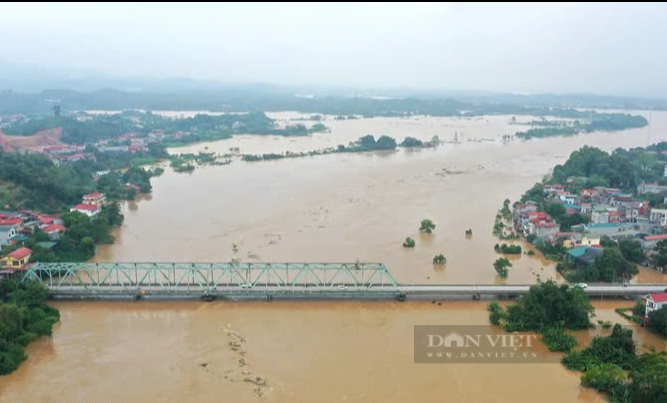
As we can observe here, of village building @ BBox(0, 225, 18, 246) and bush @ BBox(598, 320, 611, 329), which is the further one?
village building @ BBox(0, 225, 18, 246)

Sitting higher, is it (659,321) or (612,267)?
(612,267)

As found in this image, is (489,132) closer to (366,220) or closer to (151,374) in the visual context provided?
(366,220)

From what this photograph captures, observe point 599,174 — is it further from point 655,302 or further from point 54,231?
point 54,231

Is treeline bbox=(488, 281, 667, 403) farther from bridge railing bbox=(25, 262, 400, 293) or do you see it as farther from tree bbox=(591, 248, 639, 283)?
bridge railing bbox=(25, 262, 400, 293)

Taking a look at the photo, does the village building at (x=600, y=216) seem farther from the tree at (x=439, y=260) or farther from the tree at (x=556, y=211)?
the tree at (x=439, y=260)

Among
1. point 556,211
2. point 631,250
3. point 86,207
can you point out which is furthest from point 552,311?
point 86,207

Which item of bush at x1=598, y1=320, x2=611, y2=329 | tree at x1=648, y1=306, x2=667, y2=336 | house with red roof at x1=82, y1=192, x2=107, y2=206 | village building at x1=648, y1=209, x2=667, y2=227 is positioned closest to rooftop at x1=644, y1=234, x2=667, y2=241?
village building at x1=648, y1=209, x2=667, y2=227

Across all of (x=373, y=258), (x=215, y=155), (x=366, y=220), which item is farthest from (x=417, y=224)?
(x=215, y=155)
